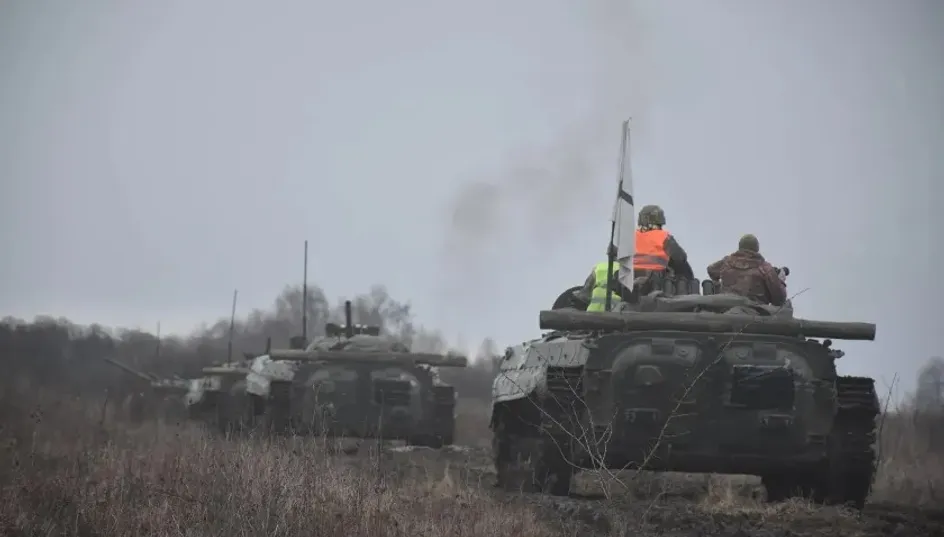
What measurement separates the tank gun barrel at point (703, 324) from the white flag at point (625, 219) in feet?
1.41

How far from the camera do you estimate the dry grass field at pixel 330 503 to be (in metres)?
8.91

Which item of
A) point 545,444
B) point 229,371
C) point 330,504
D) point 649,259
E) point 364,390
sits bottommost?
point 330,504

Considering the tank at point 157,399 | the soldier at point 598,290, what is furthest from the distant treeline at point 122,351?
the soldier at point 598,290

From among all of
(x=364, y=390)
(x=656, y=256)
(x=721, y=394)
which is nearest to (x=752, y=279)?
(x=656, y=256)

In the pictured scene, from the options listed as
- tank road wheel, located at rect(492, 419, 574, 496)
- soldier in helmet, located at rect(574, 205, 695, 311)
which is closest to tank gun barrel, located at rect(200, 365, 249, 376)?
tank road wheel, located at rect(492, 419, 574, 496)

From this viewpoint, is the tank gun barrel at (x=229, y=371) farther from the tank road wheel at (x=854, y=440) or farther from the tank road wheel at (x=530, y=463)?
the tank road wheel at (x=854, y=440)

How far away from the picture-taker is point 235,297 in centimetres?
4378

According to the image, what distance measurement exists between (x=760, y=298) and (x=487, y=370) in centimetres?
4497

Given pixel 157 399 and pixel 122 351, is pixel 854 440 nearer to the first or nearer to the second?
pixel 157 399

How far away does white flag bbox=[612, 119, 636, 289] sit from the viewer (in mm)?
13406

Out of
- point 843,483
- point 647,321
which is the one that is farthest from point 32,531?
point 843,483

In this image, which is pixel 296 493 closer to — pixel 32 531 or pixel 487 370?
pixel 32 531

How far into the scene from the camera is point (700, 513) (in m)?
12.0

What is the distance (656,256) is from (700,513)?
3251 mm
